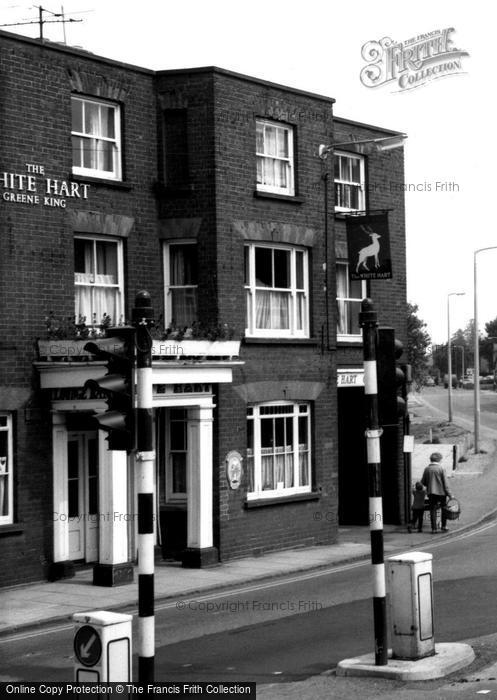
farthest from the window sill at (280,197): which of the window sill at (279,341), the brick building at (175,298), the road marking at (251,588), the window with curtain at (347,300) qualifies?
the road marking at (251,588)

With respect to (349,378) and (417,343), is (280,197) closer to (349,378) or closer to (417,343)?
(349,378)

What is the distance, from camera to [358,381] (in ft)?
90.8

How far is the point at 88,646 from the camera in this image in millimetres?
9445

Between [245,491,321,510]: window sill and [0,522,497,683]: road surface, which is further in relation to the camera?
[245,491,321,510]: window sill

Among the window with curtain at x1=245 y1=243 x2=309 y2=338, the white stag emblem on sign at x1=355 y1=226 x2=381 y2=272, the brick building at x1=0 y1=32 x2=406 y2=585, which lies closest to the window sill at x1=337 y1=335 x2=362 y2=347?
the brick building at x1=0 y1=32 x2=406 y2=585

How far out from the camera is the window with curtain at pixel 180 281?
2312 cm

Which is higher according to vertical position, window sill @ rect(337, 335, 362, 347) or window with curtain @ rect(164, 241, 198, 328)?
window with curtain @ rect(164, 241, 198, 328)

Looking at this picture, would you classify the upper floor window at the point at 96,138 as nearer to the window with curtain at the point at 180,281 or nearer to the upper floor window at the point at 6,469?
the window with curtain at the point at 180,281

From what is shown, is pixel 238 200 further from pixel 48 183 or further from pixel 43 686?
pixel 43 686

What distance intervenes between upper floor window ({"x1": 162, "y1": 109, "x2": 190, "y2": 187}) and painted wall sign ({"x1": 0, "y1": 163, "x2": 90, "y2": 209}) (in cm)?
238

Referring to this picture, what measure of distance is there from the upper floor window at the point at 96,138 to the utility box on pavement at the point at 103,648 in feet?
43.3

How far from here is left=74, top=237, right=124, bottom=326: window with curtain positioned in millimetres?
21500

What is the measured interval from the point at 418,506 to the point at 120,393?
59.9ft

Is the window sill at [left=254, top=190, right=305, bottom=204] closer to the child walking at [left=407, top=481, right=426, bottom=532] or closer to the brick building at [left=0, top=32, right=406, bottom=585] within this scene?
the brick building at [left=0, top=32, right=406, bottom=585]
